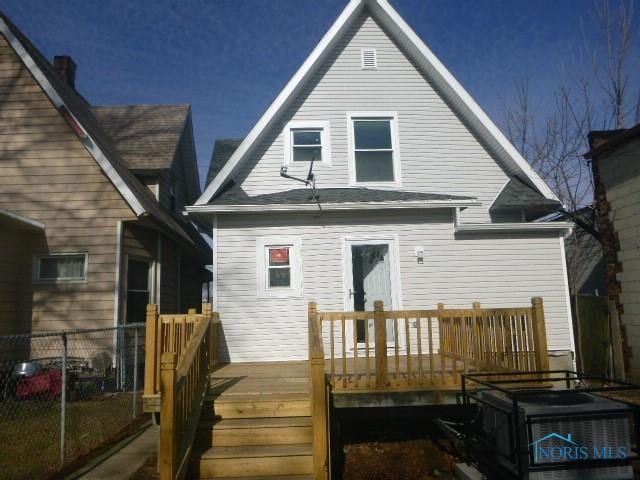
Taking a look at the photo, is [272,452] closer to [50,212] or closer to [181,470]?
[181,470]

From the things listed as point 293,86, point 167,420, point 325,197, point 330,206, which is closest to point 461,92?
point 293,86

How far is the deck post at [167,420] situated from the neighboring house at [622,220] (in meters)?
9.16

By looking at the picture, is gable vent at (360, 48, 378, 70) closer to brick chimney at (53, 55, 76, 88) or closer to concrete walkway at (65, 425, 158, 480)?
concrete walkway at (65, 425, 158, 480)

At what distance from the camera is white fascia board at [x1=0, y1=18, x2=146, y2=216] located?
913 cm

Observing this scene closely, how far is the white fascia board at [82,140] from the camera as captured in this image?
9.13 m

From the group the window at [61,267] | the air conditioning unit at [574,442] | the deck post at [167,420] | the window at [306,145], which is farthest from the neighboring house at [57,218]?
the air conditioning unit at [574,442]

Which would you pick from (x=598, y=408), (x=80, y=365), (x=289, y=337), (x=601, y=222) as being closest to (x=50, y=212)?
(x=80, y=365)

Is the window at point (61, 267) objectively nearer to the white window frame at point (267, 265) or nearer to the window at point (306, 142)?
the white window frame at point (267, 265)

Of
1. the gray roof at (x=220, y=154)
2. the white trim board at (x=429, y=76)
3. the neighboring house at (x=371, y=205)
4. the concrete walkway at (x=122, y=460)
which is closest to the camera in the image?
the concrete walkway at (x=122, y=460)

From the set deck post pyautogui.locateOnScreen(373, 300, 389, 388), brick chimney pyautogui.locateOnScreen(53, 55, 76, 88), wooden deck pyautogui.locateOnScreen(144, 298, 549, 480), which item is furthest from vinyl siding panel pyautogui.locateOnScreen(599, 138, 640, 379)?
brick chimney pyautogui.locateOnScreen(53, 55, 76, 88)

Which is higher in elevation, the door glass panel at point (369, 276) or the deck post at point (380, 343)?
the door glass panel at point (369, 276)

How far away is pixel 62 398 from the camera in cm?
518

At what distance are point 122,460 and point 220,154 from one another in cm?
877

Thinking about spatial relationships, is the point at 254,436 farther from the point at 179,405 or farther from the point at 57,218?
the point at 57,218
